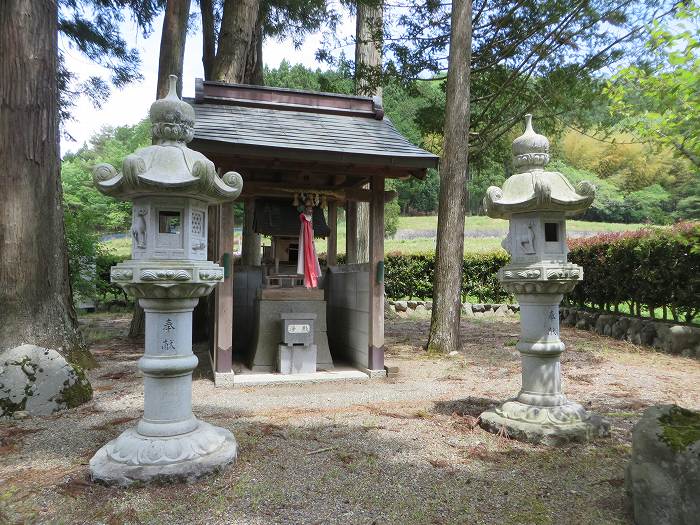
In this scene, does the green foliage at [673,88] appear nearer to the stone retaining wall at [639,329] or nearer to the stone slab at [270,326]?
the stone retaining wall at [639,329]

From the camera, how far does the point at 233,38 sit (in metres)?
9.47

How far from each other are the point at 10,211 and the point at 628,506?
6365mm

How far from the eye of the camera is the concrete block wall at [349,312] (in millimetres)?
7062

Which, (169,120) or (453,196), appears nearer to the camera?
(169,120)

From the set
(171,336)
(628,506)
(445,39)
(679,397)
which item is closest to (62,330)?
(171,336)

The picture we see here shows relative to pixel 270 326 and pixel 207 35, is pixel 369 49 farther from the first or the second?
pixel 270 326

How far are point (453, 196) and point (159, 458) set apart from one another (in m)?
6.40

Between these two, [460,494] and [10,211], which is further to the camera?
[10,211]

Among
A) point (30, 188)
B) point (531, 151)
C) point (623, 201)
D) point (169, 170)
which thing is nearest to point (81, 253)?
point (30, 188)

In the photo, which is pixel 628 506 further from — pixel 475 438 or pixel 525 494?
pixel 475 438

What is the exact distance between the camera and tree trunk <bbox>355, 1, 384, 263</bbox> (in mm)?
11375

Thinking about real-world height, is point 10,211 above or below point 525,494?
above

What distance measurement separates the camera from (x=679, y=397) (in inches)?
217

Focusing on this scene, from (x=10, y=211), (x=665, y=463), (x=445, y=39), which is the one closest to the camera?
(x=665, y=463)
